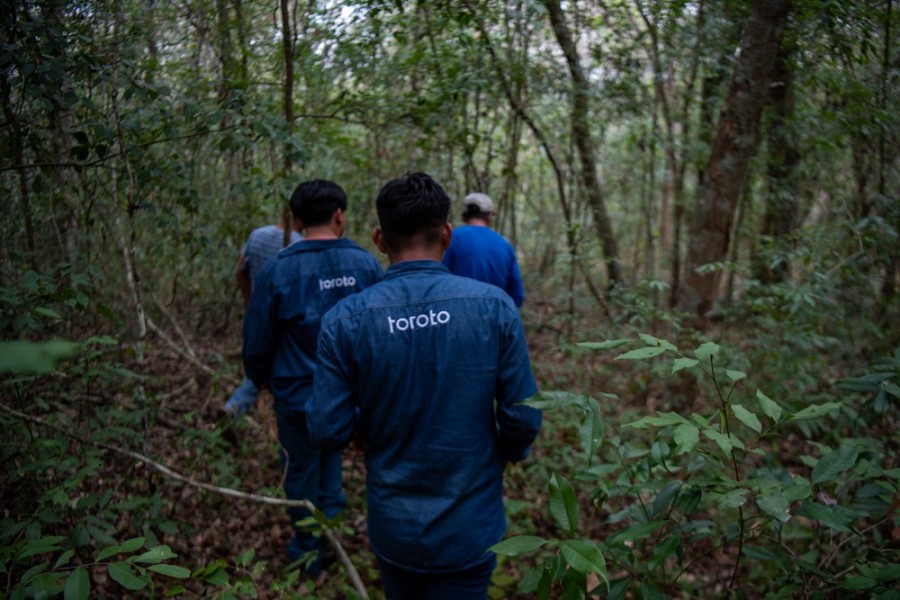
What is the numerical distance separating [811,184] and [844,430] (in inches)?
127

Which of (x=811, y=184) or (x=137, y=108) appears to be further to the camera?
(x=811, y=184)

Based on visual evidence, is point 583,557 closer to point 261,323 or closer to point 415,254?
point 415,254

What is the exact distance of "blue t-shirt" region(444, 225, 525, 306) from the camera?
161 inches

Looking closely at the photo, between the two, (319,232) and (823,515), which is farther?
(319,232)

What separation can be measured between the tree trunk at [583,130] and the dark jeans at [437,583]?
11.2 ft

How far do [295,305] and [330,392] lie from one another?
115cm

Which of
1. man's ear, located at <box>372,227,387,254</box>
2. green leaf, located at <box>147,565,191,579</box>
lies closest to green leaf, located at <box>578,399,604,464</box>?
man's ear, located at <box>372,227,387,254</box>

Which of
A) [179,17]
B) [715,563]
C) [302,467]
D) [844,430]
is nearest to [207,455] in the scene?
[302,467]

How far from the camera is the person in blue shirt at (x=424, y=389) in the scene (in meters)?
1.78

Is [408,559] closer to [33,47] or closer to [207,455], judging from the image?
[207,455]

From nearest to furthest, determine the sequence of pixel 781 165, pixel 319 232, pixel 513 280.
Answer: pixel 319 232
pixel 513 280
pixel 781 165

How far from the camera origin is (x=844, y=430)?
13.6ft

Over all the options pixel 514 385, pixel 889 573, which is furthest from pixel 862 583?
pixel 514 385

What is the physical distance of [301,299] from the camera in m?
2.82
